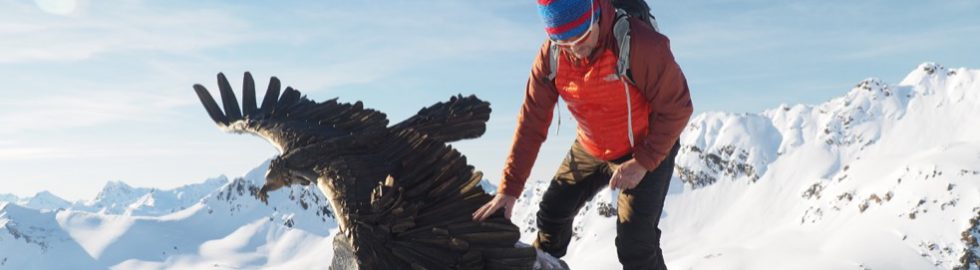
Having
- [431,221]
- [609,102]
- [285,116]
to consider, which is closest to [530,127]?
[609,102]

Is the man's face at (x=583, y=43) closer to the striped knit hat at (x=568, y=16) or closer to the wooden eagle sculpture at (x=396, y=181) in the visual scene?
the striped knit hat at (x=568, y=16)

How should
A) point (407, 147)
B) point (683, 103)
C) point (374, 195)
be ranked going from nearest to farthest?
1. point (374, 195)
2. point (683, 103)
3. point (407, 147)

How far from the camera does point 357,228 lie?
204 inches

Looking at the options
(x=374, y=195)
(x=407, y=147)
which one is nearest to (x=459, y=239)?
(x=374, y=195)

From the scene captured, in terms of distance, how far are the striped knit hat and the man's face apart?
0.13ft

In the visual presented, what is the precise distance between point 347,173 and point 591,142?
6.85 ft

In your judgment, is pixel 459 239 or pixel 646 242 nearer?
pixel 459 239

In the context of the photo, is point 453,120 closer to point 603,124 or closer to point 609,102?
point 603,124

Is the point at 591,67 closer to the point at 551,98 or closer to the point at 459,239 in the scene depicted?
the point at 551,98

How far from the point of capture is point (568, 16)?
5.32 m

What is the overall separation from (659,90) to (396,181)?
2058 millimetres

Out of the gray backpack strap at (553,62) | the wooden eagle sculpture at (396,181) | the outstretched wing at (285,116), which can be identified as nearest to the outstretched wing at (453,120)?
the wooden eagle sculpture at (396,181)

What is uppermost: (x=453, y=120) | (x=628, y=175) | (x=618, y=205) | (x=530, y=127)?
(x=453, y=120)

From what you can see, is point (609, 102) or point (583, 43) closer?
point (583, 43)
